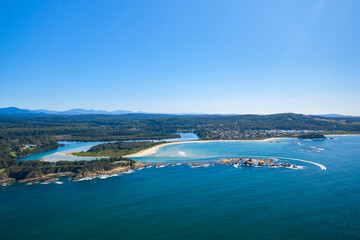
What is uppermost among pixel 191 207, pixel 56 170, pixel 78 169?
pixel 78 169

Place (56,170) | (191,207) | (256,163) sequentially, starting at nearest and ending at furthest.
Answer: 1. (191,207)
2. (56,170)
3. (256,163)

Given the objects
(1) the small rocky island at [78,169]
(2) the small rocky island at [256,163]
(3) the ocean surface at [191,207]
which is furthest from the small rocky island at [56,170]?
(2) the small rocky island at [256,163]

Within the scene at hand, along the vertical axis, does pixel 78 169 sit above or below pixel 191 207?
above

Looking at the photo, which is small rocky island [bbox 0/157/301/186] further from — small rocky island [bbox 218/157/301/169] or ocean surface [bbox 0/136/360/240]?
ocean surface [bbox 0/136/360/240]

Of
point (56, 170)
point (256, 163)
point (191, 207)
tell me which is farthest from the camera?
point (256, 163)

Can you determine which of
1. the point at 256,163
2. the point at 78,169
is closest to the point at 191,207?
the point at 78,169

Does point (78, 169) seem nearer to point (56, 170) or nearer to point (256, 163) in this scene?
point (56, 170)

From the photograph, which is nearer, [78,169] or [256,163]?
[78,169]

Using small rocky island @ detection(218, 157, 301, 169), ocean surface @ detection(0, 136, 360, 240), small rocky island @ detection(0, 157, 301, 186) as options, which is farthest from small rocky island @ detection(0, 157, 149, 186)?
small rocky island @ detection(218, 157, 301, 169)

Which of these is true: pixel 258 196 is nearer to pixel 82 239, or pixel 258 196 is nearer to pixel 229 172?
pixel 229 172

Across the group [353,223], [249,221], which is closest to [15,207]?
[249,221]
